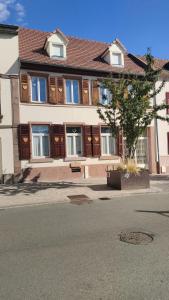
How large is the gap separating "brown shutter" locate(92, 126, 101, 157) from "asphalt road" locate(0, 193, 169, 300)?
10.5 meters

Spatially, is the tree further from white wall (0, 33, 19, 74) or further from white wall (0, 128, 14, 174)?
white wall (0, 128, 14, 174)

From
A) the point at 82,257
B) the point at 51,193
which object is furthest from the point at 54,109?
the point at 82,257

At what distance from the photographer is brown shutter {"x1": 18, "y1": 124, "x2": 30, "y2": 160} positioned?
730 inches

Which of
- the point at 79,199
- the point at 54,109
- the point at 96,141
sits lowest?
the point at 79,199

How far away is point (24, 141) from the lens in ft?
61.2

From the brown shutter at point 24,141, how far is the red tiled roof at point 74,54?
374cm

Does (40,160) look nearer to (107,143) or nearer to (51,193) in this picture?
(107,143)

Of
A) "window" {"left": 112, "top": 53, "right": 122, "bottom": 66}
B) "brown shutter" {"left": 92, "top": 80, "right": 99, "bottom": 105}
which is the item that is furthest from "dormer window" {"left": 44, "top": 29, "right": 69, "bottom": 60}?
"window" {"left": 112, "top": 53, "right": 122, "bottom": 66}

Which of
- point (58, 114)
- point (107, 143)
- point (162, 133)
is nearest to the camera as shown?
point (58, 114)

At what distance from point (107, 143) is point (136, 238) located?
48.1 feet

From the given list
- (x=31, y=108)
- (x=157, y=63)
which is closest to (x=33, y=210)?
(x=31, y=108)

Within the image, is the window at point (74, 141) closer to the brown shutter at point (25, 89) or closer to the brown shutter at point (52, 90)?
the brown shutter at point (52, 90)

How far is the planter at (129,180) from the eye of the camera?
49.0ft

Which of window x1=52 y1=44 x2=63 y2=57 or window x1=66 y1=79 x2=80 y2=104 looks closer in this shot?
window x1=66 y1=79 x2=80 y2=104
